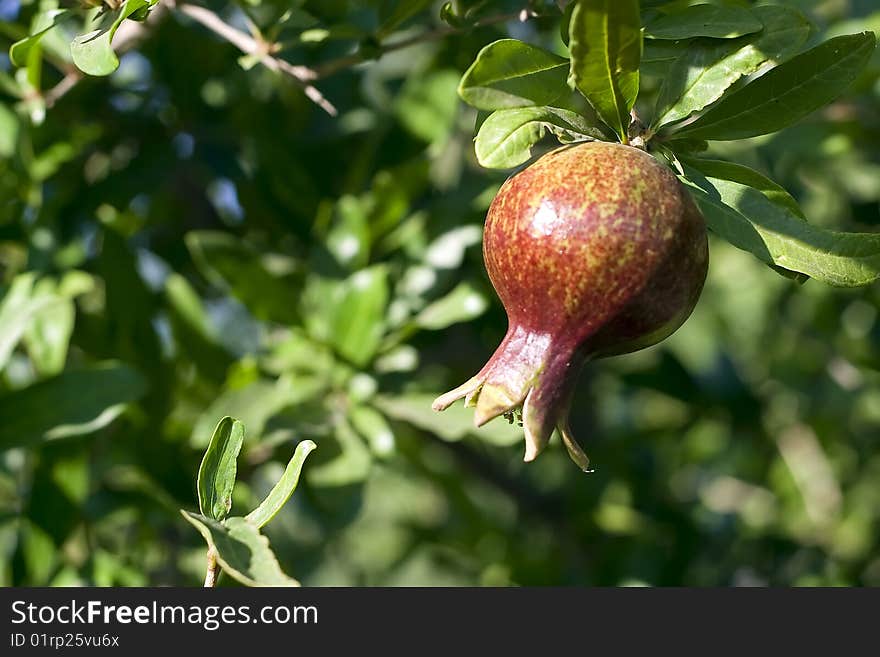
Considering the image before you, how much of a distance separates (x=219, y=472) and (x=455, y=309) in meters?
0.63

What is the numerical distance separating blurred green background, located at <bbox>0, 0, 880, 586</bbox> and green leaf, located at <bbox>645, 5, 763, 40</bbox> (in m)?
0.32

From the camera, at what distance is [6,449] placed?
1.28 metres

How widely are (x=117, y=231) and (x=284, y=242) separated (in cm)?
26

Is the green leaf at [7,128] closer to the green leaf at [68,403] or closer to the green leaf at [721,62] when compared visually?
the green leaf at [68,403]

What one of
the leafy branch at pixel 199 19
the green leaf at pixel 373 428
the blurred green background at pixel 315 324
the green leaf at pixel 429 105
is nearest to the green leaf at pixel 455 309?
the blurred green background at pixel 315 324

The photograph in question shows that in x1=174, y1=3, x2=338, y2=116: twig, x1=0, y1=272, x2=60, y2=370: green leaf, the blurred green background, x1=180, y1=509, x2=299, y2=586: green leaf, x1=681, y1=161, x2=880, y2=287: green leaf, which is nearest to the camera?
x1=180, y1=509, x2=299, y2=586: green leaf

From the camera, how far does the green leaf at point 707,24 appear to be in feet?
2.52

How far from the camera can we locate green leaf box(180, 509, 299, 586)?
0.64 meters

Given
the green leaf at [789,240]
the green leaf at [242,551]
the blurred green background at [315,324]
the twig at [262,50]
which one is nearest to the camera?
the green leaf at [242,551]

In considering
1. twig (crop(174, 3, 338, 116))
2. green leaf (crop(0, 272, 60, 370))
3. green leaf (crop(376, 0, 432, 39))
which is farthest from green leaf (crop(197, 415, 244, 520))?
green leaf (crop(0, 272, 60, 370))

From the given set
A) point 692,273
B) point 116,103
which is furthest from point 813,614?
point 116,103

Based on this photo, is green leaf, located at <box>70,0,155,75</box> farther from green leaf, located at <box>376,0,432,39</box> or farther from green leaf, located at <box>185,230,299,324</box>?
green leaf, located at <box>185,230,299,324</box>

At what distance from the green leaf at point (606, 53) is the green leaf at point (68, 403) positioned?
747 millimetres

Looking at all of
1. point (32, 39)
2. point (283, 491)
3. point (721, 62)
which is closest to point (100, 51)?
point (32, 39)
